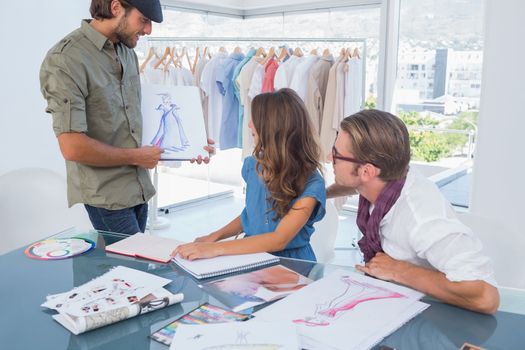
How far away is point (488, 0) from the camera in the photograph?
10.6 ft

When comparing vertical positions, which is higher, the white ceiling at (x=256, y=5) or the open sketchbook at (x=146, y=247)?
the white ceiling at (x=256, y=5)

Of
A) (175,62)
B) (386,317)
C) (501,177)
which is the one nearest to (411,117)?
(501,177)

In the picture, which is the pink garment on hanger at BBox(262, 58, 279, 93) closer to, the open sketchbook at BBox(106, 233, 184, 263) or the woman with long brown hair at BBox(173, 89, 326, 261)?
the woman with long brown hair at BBox(173, 89, 326, 261)

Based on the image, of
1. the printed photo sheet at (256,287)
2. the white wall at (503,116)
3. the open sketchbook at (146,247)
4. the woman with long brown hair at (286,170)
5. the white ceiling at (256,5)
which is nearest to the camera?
the printed photo sheet at (256,287)

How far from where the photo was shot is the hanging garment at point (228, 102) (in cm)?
407

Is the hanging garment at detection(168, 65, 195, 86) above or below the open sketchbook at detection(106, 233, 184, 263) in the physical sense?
above

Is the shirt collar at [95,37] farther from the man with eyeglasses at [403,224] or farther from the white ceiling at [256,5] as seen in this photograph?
the white ceiling at [256,5]

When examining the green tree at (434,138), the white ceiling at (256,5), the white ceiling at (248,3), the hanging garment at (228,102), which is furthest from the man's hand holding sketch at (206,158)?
the white ceiling at (248,3)

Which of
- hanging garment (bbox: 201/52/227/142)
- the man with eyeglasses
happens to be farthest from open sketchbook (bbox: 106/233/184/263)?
hanging garment (bbox: 201/52/227/142)

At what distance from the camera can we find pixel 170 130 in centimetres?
240

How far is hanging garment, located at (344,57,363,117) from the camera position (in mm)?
3545

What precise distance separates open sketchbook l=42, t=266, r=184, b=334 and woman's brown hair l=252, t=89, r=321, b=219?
0.58 m

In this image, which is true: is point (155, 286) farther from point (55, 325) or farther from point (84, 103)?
point (84, 103)

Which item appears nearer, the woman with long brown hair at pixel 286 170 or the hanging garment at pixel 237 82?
the woman with long brown hair at pixel 286 170
